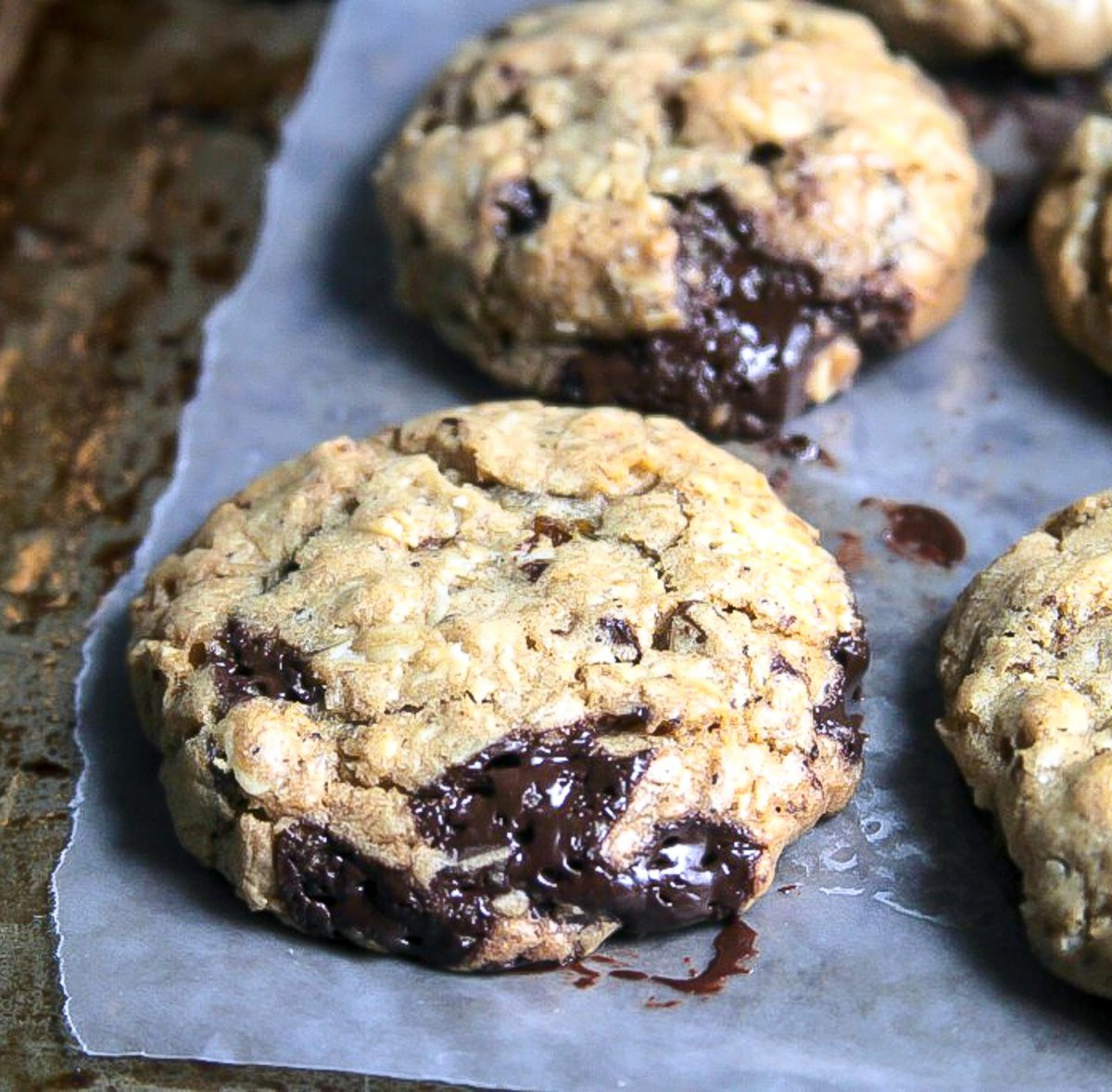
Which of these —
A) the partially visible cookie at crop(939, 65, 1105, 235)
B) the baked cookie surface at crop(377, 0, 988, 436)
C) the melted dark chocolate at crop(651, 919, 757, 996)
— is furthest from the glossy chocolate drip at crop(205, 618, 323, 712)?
the partially visible cookie at crop(939, 65, 1105, 235)

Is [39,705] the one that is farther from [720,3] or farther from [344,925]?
[720,3]

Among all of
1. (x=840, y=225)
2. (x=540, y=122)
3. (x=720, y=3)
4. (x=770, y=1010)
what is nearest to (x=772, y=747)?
(x=770, y=1010)

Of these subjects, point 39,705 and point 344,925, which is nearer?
point 344,925

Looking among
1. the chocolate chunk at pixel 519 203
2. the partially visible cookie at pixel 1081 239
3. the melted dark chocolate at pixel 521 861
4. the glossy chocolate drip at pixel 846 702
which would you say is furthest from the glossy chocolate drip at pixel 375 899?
the partially visible cookie at pixel 1081 239

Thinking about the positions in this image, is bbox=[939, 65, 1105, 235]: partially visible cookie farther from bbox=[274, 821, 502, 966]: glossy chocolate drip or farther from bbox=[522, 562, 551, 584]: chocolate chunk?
bbox=[274, 821, 502, 966]: glossy chocolate drip

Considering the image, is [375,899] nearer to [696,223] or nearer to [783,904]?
[783,904]

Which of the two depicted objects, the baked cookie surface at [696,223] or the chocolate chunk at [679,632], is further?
the baked cookie surface at [696,223]

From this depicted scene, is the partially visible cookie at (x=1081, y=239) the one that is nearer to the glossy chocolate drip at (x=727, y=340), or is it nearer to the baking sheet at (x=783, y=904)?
the baking sheet at (x=783, y=904)
